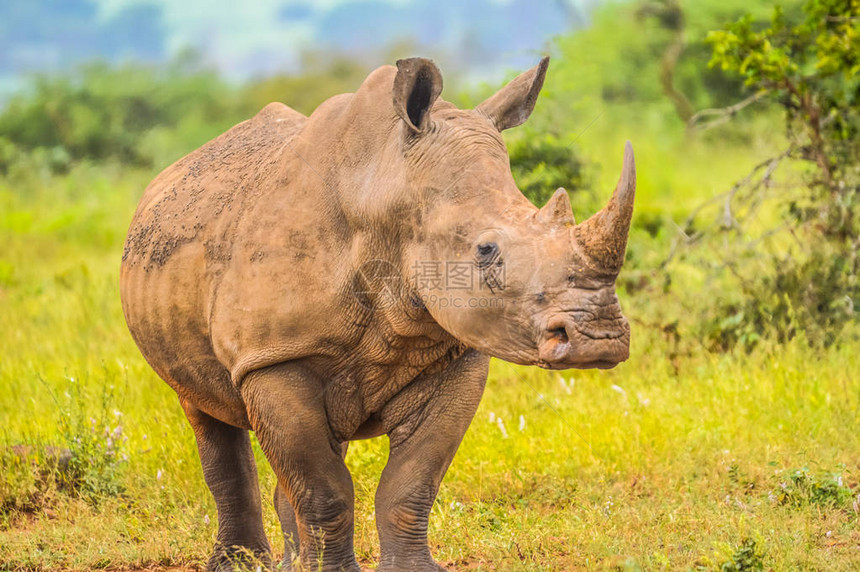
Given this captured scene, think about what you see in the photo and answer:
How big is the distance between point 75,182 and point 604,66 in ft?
30.3

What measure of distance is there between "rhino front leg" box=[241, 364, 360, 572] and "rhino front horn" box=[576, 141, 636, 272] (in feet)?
4.30

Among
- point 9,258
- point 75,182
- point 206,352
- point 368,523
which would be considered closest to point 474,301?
point 206,352

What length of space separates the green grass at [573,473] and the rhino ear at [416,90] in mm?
1755

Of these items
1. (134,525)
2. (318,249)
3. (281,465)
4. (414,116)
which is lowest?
(134,525)

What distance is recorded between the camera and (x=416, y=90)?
4.05m

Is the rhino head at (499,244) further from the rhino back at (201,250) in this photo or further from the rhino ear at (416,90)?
the rhino back at (201,250)

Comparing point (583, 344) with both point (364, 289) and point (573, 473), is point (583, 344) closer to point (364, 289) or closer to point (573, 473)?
point (364, 289)

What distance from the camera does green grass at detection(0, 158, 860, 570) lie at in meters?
5.11

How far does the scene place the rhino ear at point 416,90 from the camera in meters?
3.94

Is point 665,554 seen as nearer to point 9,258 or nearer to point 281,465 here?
point 281,465

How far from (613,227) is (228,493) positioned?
263cm

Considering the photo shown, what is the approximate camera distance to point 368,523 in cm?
567

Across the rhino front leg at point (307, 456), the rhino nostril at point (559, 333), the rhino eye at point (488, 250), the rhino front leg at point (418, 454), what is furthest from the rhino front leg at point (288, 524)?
the rhino nostril at point (559, 333)

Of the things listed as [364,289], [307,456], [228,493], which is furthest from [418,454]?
[228,493]
